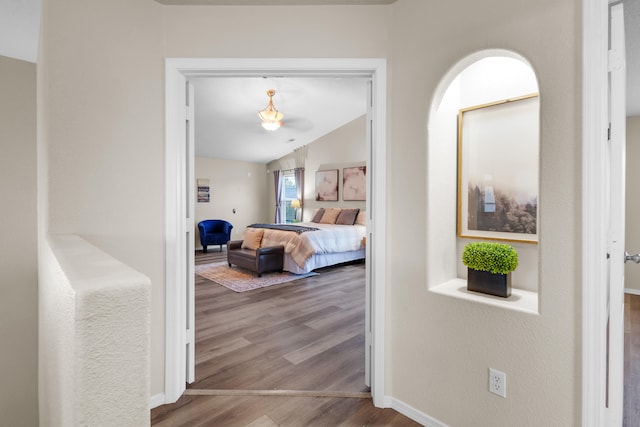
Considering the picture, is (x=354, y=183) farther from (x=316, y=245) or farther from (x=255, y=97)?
(x=255, y=97)

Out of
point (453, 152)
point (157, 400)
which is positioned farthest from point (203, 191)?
point (453, 152)

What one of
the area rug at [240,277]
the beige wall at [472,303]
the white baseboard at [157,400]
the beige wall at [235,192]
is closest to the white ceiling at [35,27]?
the beige wall at [472,303]

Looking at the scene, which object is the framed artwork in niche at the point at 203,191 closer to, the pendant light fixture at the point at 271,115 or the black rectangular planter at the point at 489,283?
the pendant light fixture at the point at 271,115

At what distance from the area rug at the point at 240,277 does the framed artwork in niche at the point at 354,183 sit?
235cm

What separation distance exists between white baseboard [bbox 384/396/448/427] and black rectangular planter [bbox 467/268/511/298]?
75 cm

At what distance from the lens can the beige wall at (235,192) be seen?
796 cm

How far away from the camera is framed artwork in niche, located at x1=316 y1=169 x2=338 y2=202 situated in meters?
7.48

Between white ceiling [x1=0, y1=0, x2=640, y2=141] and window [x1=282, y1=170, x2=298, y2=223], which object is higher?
white ceiling [x1=0, y1=0, x2=640, y2=141]

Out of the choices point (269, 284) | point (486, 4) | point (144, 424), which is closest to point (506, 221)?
point (486, 4)

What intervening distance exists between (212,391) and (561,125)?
238 cm

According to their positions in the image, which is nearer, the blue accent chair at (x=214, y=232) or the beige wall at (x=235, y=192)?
the blue accent chair at (x=214, y=232)

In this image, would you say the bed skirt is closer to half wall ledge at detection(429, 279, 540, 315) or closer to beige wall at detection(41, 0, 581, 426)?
beige wall at detection(41, 0, 581, 426)

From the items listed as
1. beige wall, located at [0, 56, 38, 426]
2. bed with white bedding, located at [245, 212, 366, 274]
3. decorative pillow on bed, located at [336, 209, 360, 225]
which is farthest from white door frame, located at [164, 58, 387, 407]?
decorative pillow on bed, located at [336, 209, 360, 225]

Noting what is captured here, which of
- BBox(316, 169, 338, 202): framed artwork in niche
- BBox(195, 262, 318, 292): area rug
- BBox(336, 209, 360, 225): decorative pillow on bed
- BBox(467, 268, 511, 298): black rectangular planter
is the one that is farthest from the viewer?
BBox(316, 169, 338, 202): framed artwork in niche
